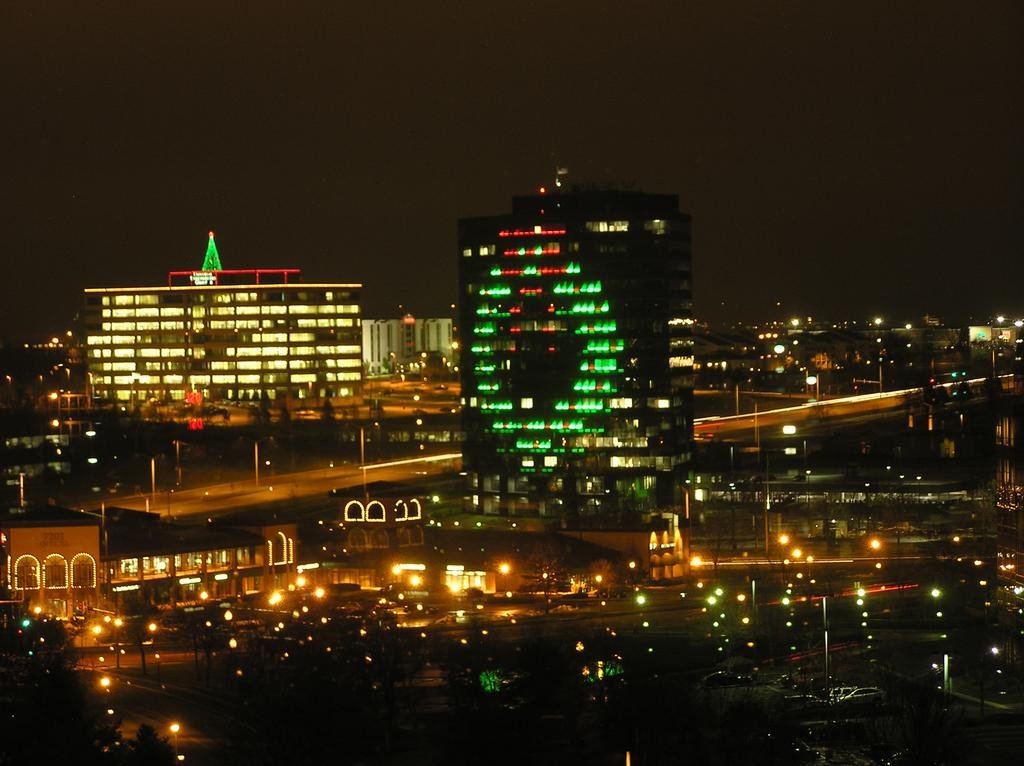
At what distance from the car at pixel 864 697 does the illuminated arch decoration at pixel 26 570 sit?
10.2 m

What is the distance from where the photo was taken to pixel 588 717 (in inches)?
547

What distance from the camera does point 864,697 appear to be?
555 inches

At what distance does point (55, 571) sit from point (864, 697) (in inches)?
405

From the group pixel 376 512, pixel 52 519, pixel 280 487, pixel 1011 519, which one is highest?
pixel 1011 519

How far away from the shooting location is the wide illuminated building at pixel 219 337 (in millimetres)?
53750

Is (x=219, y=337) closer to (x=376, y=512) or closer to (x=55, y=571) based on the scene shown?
(x=376, y=512)

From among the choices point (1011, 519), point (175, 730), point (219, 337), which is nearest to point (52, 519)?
point (175, 730)

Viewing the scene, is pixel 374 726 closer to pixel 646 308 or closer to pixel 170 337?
pixel 646 308

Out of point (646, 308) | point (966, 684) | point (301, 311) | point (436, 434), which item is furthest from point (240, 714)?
point (301, 311)

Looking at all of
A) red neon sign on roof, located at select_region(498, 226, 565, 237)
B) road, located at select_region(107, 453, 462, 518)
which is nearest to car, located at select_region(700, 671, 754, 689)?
road, located at select_region(107, 453, 462, 518)

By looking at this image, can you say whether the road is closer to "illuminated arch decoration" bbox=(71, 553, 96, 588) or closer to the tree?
"illuminated arch decoration" bbox=(71, 553, 96, 588)

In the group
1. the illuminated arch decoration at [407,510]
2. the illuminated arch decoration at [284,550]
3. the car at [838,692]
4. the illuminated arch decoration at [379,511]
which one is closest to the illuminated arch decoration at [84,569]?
the illuminated arch decoration at [284,550]

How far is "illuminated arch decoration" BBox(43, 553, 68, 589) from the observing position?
2034cm

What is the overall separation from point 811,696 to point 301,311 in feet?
134
